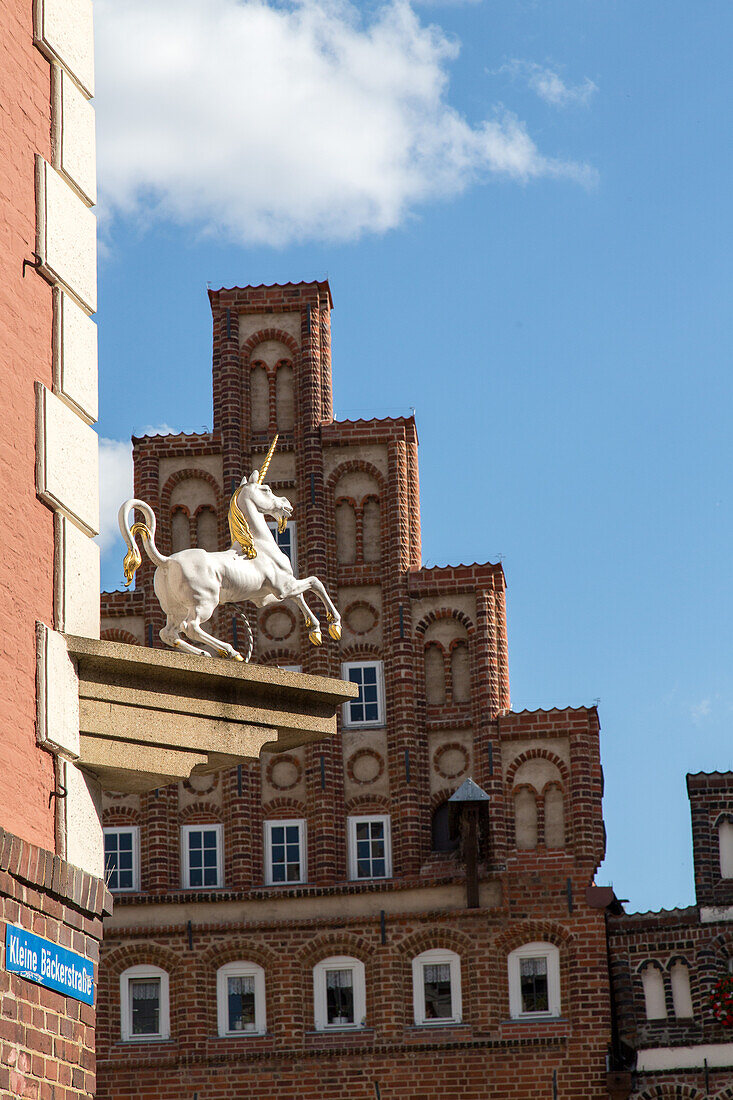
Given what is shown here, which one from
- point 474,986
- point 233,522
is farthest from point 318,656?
point 233,522

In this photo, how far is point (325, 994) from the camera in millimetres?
29344

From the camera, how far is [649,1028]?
2902cm

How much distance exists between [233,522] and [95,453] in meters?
4.38

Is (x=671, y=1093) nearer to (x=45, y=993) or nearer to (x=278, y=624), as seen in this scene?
(x=278, y=624)

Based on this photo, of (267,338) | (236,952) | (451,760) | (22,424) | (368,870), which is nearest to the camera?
(22,424)

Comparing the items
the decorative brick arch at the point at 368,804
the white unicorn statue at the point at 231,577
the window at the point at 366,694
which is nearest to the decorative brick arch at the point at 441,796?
the decorative brick arch at the point at 368,804

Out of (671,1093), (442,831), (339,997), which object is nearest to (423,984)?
(339,997)

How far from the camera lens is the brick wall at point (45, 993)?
9547 millimetres

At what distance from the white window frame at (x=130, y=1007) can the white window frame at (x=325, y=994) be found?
8.18 ft

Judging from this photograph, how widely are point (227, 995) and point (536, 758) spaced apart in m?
6.54

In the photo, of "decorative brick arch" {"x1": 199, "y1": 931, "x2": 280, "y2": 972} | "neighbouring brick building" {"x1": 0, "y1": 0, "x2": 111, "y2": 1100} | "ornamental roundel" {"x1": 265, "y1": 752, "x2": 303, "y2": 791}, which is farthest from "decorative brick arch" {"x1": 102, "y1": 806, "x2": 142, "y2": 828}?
"neighbouring brick building" {"x1": 0, "y1": 0, "x2": 111, "y2": 1100}

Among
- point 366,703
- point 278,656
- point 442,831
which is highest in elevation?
point 278,656

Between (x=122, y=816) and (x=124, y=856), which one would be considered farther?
(x=122, y=816)

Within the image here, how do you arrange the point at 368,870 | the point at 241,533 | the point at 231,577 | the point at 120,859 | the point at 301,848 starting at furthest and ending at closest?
1. the point at 120,859
2. the point at 301,848
3. the point at 368,870
4. the point at 241,533
5. the point at 231,577
